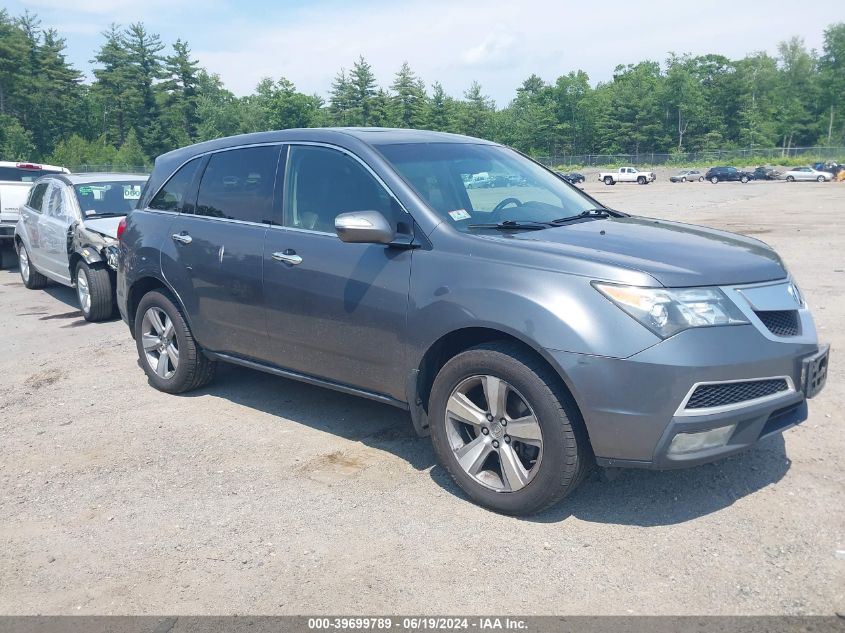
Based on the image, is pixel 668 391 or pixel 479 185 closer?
pixel 668 391

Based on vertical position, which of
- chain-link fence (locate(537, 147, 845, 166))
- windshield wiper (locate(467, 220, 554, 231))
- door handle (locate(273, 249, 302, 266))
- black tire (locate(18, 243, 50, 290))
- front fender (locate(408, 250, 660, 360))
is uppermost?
windshield wiper (locate(467, 220, 554, 231))

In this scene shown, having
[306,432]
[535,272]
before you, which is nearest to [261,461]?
[306,432]

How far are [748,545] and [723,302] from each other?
1.11m

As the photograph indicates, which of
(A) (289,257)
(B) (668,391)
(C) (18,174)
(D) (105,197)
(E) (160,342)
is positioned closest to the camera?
(B) (668,391)

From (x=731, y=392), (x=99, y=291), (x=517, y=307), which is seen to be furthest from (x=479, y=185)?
(x=99, y=291)

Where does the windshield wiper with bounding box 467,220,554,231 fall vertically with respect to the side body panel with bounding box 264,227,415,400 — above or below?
above

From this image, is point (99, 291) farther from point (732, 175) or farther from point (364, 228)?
point (732, 175)

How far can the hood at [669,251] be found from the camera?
11.8 ft

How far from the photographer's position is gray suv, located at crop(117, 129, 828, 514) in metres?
3.46

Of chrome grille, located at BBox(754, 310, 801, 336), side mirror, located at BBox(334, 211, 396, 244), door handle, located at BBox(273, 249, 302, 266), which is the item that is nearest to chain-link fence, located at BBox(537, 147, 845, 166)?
door handle, located at BBox(273, 249, 302, 266)

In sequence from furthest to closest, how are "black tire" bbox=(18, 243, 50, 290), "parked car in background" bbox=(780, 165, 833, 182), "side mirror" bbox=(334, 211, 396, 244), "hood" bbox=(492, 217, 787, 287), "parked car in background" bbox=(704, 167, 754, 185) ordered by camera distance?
1. "parked car in background" bbox=(704, 167, 754, 185)
2. "parked car in background" bbox=(780, 165, 833, 182)
3. "black tire" bbox=(18, 243, 50, 290)
4. "side mirror" bbox=(334, 211, 396, 244)
5. "hood" bbox=(492, 217, 787, 287)

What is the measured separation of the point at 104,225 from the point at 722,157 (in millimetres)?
88968

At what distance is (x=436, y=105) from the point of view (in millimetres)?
101438

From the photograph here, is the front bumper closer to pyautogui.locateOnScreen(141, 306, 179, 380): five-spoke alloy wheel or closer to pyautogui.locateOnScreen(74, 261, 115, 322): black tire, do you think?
pyautogui.locateOnScreen(141, 306, 179, 380): five-spoke alloy wheel
